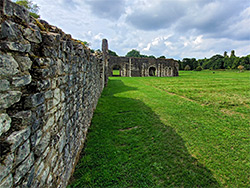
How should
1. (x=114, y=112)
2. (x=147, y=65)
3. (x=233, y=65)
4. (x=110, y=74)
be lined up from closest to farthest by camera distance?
(x=114, y=112) → (x=110, y=74) → (x=147, y=65) → (x=233, y=65)

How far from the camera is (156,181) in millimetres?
2701

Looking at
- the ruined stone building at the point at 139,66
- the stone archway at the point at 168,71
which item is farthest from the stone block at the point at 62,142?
the stone archway at the point at 168,71

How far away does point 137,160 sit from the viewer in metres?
3.23

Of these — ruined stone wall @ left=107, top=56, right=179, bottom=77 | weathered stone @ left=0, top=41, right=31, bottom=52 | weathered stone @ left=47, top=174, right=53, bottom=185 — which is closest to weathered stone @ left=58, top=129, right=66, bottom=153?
weathered stone @ left=47, top=174, right=53, bottom=185

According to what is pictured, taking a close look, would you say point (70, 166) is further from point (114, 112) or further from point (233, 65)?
point (233, 65)

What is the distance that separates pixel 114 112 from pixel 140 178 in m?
3.72

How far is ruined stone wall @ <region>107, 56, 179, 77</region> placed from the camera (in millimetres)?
29984

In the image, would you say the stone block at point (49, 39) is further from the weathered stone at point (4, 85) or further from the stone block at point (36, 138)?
the stone block at point (36, 138)

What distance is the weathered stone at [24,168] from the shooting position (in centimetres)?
123

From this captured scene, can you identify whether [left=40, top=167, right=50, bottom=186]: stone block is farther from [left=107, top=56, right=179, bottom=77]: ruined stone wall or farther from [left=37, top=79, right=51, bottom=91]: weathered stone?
[left=107, top=56, right=179, bottom=77]: ruined stone wall

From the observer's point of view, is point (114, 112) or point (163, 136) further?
point (114, 112)

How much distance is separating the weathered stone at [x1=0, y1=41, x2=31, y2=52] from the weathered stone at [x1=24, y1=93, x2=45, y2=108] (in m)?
0.45

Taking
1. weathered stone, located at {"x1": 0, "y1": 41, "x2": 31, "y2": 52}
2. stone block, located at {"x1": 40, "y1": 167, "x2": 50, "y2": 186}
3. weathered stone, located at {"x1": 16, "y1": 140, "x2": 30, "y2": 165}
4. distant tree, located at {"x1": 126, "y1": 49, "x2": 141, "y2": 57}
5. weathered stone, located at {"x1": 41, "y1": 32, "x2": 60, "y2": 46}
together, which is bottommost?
stone block, located at {"x1": 40, "y1": 167, "x2": 50, "y2": 186}

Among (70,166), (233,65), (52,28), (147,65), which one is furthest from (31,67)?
(233,65)
